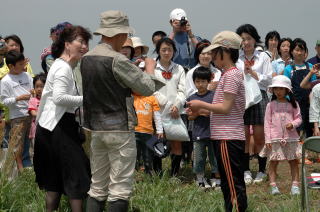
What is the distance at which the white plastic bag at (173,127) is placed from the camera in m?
6.68

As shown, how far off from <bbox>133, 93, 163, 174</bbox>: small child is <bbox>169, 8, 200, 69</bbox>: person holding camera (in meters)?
1.18

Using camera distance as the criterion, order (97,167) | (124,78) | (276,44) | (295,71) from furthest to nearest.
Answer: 1. (276,44)
2. (295,71)
3. (97,167)
4. (124,78)

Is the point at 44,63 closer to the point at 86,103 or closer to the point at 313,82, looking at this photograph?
the point at 86,103

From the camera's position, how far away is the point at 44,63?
739cm

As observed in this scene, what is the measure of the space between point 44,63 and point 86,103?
3.42m

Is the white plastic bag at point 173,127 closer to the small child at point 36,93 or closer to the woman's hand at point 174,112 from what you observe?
the woman's hand at point 174,112

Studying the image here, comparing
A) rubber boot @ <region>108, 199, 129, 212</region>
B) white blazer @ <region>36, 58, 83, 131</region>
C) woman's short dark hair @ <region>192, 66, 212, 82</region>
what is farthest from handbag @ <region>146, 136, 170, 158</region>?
rubber boot @ <region>108, 199, 129, 212</region>

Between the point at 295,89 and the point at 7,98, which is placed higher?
the point at 7,98

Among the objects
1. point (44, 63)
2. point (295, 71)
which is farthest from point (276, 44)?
point (44, 63)

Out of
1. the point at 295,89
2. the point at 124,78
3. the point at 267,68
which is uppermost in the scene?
the point at 124,78

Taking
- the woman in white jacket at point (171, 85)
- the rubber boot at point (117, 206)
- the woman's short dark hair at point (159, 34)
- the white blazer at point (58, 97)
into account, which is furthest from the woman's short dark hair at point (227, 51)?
the woman's short dark hair at point (159, 34)

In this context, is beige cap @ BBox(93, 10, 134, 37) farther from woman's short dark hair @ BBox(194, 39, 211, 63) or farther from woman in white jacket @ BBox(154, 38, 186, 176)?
woman's short dark hair @ BBox(194, 39, 211, 63)

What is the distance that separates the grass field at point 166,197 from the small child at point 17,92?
786mm

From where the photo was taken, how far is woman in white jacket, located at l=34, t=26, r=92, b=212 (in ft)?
14.4
